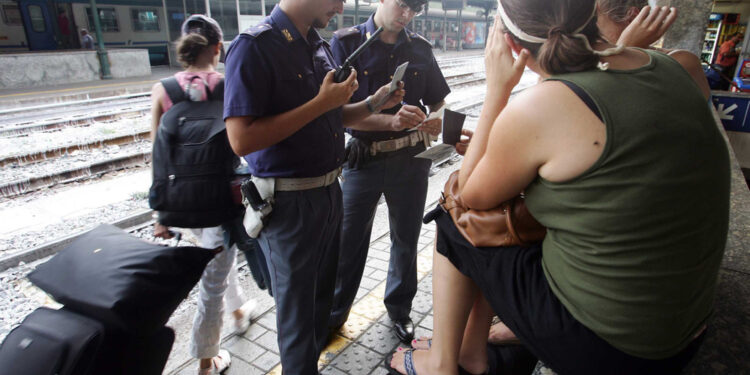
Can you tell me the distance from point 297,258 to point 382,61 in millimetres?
1454

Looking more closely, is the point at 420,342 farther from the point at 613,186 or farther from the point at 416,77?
the point at 416,77

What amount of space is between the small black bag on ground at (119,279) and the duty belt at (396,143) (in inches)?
52.0

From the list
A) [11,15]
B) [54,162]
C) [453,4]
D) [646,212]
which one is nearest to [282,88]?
[646,212]

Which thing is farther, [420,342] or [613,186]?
[420,342]

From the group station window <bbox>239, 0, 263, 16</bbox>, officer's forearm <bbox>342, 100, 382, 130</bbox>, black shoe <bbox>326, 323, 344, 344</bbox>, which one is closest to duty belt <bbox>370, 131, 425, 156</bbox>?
officer's forearm <bbox>342, 100, 382, 130</bbox>

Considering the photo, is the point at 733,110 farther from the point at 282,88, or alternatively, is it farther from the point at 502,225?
the point at 282,88

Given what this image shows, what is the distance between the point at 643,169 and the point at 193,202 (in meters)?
2.02

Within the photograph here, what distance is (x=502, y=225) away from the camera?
62.6 inches

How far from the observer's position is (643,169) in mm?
1178

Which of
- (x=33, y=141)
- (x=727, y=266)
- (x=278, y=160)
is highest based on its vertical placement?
(x=278, y=160)

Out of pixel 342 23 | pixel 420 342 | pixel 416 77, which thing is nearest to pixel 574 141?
pixel 420 342

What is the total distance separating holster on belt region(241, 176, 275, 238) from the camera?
209cm

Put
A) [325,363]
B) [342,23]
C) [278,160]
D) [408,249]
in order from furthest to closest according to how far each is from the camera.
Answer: [342,23] < [408,249] < [325,363] < [278,160]

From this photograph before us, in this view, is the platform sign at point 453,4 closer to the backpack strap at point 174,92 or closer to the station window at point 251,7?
the station window at point 251,7
